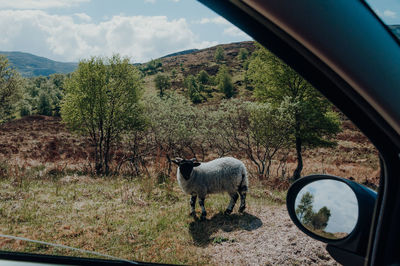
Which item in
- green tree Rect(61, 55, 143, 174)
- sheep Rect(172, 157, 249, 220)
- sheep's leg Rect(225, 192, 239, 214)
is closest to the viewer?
sheep Rect(172, 157, 249, 220)

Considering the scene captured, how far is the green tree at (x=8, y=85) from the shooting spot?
24.4 m

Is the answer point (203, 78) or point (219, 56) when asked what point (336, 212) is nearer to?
point (203, 78)

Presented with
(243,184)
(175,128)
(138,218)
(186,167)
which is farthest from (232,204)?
(175,128)

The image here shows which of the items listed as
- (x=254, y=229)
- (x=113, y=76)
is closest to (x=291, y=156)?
(x=254, y=229)

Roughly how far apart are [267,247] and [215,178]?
9.65 ft

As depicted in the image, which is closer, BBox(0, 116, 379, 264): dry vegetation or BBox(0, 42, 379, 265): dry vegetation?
BBox(0, 42, 379, 265): dry vegetation

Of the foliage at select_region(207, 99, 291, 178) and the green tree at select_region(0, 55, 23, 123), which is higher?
the green tree at select_region(0, 55, 23, 123)

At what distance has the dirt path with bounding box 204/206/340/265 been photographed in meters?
4.71

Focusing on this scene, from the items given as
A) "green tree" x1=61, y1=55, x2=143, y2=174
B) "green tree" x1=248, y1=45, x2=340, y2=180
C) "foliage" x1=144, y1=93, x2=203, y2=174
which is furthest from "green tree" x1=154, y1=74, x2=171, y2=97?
"green tree" x1=248, y1=45, x2=340, y2=180

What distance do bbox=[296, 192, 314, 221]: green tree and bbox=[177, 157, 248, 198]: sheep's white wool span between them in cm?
644

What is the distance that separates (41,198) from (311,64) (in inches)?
431

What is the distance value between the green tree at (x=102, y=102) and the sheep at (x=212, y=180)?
42.3 feet

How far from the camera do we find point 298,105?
1405 centimetres

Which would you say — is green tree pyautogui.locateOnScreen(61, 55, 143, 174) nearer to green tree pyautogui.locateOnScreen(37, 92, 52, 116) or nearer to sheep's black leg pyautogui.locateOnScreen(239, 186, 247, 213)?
sheep's black leg pyautogui.locateOnScreen(239, 186, 247, 213)
